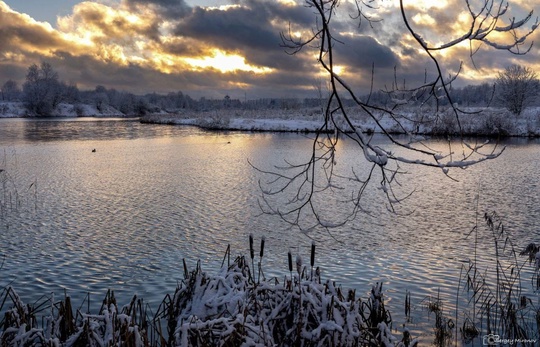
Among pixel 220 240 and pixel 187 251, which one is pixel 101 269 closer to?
pixel 187 251

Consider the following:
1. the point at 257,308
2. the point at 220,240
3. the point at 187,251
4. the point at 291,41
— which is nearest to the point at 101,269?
the point at 187,251

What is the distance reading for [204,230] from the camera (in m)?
12.4

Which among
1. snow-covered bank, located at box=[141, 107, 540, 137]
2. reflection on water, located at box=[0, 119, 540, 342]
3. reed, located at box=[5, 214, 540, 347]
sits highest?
snow-covered bank, located at box=[141, 107, 540, 137]

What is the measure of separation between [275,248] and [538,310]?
5.37 metres

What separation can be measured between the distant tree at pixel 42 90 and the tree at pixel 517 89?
3509 inches

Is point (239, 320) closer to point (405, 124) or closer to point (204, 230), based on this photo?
point (204, 230)

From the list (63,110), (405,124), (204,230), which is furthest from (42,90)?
(204,230)

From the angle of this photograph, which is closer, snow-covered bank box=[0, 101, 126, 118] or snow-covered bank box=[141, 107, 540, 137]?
snow-covered bank box=[141, 107, 540, 137]

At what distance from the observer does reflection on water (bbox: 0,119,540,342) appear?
29.4 ft

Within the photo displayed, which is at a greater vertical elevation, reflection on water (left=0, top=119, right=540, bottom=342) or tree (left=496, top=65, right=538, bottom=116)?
tree (left=496, top=65, right=538, bottom=116)

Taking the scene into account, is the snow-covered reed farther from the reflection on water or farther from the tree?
the tree

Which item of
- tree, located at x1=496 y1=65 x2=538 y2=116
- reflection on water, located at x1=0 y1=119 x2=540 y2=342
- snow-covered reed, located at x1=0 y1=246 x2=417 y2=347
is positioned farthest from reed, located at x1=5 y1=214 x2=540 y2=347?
tree, located at x1=496 y1=65 x2=538 y2=116

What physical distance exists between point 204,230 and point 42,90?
110 meters

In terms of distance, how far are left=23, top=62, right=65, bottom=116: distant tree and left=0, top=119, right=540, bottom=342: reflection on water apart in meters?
90.1
